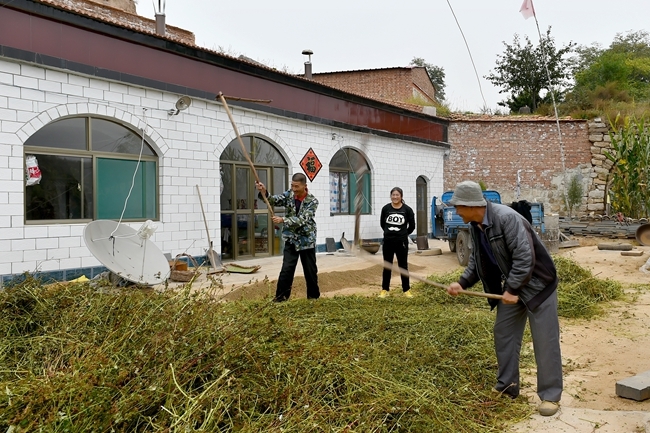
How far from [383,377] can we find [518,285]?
1093mm

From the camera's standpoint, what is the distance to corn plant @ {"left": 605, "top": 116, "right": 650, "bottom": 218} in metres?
14.7

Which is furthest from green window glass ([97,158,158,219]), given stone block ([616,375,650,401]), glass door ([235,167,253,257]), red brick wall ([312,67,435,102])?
red brick wall ([312,67,435,102])

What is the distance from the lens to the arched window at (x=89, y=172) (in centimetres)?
850

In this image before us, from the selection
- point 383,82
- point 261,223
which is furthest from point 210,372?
point 383,82

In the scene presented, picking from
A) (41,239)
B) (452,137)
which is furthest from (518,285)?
(452,137)

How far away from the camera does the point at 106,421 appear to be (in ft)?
8.07

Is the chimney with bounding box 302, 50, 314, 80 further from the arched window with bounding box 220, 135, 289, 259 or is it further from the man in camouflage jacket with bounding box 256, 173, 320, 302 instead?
the man in camouflage jacket with bounding box 256, 173, 320, 302

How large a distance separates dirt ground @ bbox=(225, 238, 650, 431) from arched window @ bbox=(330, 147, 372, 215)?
361 centimetres

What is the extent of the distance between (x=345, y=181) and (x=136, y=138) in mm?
6834

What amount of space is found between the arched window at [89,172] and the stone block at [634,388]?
7750mm

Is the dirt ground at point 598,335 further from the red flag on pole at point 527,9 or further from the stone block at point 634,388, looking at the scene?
the red flag on pole at point 527,9

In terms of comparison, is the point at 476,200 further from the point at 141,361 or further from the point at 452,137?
the point at 452,137

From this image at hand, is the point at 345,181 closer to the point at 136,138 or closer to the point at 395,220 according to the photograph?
the point at 136,138

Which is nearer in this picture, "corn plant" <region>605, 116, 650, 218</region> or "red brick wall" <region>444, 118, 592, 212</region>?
"corn plant" <region>605, 116, 650, 218</region>
